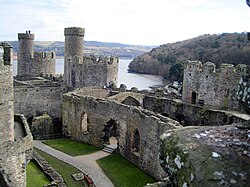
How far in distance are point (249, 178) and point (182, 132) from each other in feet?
2.84

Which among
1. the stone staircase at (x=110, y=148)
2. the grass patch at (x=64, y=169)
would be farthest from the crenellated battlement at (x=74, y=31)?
the grass patch at (x=64, y=169)

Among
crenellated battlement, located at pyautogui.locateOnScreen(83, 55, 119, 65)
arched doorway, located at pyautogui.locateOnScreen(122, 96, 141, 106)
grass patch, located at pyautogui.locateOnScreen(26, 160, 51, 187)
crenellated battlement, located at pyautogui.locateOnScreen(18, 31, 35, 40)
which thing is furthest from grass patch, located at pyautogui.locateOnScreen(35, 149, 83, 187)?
crenellated battlement, located at pyautogui.locateOnScreen(18, 31, 35, 40)

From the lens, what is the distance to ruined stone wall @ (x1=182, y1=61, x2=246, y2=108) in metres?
20.3

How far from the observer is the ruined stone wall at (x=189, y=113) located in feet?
60.0

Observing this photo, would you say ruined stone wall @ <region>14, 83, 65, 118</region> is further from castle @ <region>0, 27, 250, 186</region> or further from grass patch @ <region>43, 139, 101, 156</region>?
grass patch @ <region>43, 139, 101, 156</region>

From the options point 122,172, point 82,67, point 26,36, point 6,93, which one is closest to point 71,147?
point 122,172

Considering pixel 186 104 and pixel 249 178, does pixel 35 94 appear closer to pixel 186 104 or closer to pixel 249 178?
pixel 186 104

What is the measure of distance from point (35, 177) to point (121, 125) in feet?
19.7

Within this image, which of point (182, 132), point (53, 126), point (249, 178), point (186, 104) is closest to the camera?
point (249, 178)

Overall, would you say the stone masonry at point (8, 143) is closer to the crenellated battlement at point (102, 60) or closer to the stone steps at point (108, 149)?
the stone steps at point (108, 149)

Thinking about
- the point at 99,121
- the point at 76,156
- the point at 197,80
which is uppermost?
the point at 197,80

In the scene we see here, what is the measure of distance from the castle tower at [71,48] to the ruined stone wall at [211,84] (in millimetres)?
11786

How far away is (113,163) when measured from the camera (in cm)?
1798

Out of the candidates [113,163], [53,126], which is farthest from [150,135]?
[53,126]
